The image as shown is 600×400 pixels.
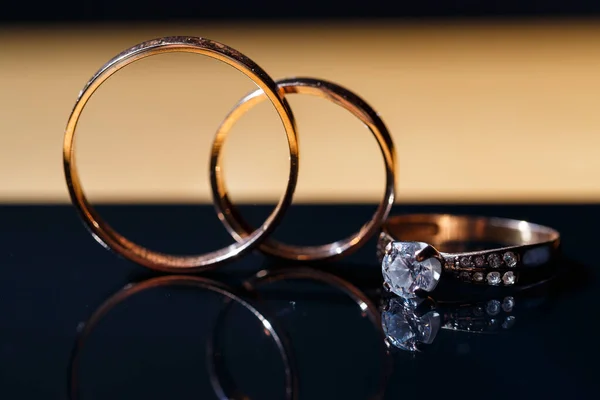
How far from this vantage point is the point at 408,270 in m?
0.93

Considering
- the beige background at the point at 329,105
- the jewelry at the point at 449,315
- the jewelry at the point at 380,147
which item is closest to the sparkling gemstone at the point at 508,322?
the jewelry at the point at 449,315

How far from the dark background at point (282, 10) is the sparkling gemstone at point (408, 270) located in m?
1.27

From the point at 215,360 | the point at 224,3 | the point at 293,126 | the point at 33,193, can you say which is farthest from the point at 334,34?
the point at 215,360

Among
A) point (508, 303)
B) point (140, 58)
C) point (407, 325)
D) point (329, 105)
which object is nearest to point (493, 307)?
point (508, 303)

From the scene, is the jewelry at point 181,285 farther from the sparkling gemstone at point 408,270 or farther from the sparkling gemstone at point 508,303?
the sparkling gemstone at point 508,303

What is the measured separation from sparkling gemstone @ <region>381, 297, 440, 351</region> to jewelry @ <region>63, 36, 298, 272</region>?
7.6 inches

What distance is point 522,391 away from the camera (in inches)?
28.4

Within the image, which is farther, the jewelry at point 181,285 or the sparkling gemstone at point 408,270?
the sparkling gemstone at point 408,270

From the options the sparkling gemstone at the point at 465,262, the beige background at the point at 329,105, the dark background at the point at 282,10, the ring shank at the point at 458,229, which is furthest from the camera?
the dark background at the point at 282,10

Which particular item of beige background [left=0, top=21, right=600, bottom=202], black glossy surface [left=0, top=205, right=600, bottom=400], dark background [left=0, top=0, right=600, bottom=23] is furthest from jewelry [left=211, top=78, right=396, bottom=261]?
dark background [left=0, top=0, right=600, bottom=23]

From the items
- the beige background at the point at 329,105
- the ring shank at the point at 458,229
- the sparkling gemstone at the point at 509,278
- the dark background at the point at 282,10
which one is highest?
the dark background at the point at 282,10

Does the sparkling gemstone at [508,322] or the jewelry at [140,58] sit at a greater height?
the jewelry at [140,58]

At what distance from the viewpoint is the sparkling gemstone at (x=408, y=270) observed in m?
0.93

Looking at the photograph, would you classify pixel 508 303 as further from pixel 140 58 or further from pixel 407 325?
pixel 140 58
